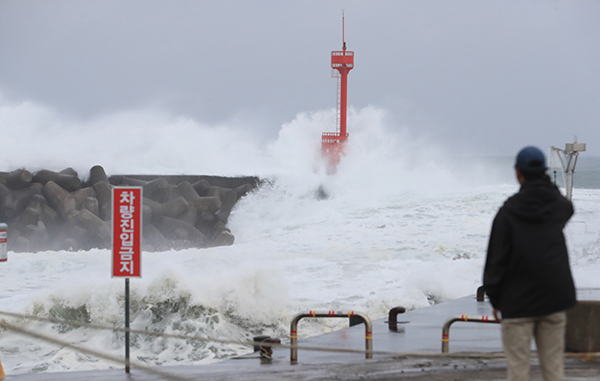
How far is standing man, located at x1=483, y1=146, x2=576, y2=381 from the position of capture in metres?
2.65

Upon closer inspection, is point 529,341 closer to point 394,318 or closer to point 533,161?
point 533,161

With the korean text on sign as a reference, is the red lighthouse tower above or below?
above

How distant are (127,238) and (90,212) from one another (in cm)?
1428

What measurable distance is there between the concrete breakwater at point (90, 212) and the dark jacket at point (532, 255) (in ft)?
54.6

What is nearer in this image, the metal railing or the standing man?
the standing man

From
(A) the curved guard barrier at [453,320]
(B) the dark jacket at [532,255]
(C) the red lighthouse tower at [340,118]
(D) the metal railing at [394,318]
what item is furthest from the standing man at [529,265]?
(C) the red lighthouse tower at [340,118]

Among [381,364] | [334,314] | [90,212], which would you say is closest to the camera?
[381,364]

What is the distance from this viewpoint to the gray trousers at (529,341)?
8.95ft

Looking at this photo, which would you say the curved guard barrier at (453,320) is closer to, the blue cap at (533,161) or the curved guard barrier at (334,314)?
the curved guard barrier at (334,314)

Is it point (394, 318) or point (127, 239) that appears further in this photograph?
point (394, 318)

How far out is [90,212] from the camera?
1881 centimetres

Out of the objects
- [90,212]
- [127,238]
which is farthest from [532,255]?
[90,212]

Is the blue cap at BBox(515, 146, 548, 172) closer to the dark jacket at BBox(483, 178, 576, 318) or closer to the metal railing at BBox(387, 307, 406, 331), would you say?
the dark jacket at BBox(483, 178, 576, 318)

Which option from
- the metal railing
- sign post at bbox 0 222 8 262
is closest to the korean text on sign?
sign post at bbox 0 222 8 262
